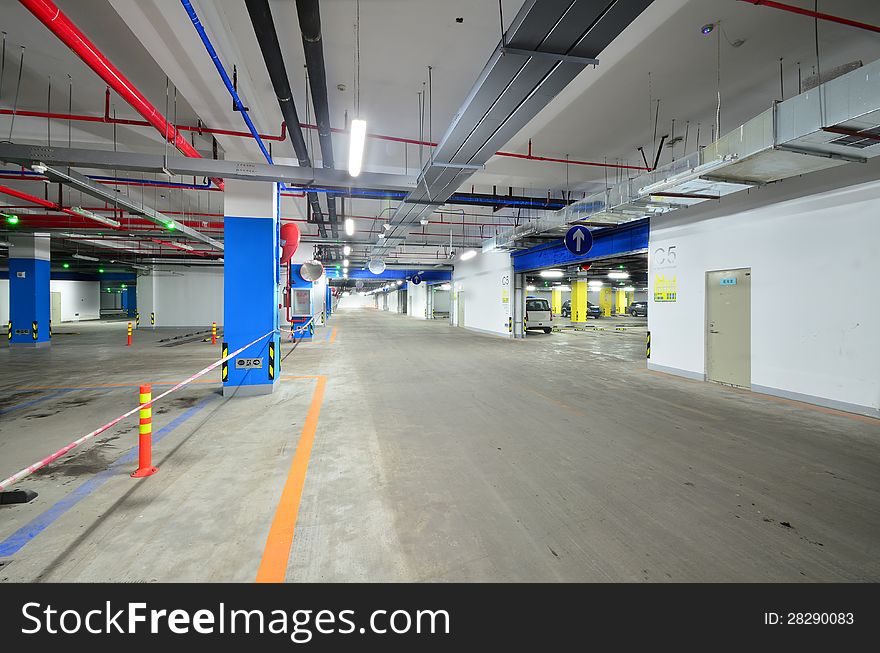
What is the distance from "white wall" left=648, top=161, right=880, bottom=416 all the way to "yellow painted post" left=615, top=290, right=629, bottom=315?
36330 millimetres

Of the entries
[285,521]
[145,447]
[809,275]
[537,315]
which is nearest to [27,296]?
[145,447]

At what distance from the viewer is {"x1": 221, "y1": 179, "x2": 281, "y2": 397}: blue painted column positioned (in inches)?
280

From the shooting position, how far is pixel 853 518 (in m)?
3.05

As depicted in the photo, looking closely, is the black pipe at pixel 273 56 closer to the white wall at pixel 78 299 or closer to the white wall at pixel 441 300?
the white wall at pixel 441 300

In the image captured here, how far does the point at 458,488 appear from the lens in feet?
11.6

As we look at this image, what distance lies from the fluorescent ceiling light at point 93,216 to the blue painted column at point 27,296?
20.5ft

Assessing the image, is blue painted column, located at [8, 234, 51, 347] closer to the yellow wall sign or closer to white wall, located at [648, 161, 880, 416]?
the yellow wall sign

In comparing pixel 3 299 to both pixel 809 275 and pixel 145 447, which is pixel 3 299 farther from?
pixel 809 275

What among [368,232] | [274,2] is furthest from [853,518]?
[368,232]

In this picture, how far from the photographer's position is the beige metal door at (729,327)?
24.9 feet

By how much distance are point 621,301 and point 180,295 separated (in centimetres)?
4110

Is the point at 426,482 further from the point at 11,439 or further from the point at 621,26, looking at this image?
the point at 11,439

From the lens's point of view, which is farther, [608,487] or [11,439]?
[11,439]
